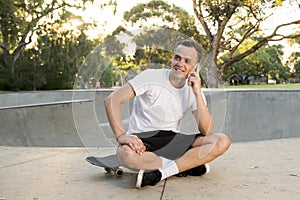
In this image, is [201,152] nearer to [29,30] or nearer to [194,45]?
[194,45]

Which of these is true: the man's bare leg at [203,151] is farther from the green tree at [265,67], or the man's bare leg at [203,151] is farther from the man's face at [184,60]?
the green tree at [265,67]

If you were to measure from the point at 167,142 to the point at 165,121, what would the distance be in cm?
16

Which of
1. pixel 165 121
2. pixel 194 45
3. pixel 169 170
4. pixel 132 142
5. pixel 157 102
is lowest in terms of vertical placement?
pixel 169 170

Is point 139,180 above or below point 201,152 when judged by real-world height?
below

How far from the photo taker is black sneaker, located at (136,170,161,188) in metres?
2.58

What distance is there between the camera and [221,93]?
290cm

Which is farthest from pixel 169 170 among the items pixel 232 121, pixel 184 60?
pixel 232 121

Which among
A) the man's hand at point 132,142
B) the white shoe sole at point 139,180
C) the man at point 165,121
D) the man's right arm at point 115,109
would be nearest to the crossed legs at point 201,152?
the man at point 165,121

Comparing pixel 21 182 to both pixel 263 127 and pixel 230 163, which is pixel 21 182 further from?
pixel 263 127

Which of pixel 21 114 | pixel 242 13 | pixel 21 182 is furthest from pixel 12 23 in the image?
pixel 21 182

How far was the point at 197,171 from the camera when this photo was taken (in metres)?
2.94

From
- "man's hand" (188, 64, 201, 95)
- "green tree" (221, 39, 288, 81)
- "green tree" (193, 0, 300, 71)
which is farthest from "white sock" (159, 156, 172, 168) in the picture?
"green tree" (221, 39, 288, 81)

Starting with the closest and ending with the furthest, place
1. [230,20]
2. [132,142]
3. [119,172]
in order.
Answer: [132,142], [119,172], [230,20]

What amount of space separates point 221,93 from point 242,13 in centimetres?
1753
